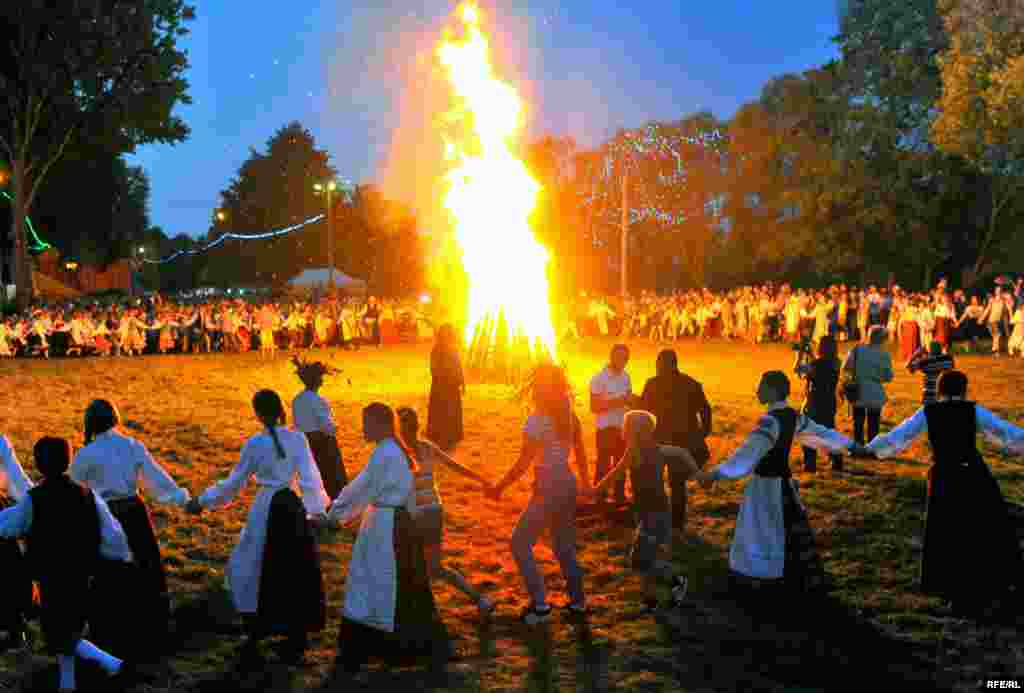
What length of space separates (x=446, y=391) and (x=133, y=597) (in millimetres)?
7298

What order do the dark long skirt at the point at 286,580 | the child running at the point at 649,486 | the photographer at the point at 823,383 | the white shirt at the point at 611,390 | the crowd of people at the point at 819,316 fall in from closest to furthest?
the dark long skirt at the point at 286,580
the child running at the point at 649,486
the white shirt at the point at 611,390
the photographer at the point at 823,383
the crowd of people at the point at 819,316

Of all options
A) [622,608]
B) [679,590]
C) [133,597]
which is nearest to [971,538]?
[679,590]

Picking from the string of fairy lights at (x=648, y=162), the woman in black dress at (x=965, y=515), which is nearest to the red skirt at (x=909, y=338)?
the string of fairy lights at (x=648, y=162)

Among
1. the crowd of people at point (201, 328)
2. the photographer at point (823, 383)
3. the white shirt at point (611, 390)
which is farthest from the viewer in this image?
the crowd of people at point (201, 328)

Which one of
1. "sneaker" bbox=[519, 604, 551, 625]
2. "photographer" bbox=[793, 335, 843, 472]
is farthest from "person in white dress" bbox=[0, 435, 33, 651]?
"photographer" bbox=[793, 335, 843, 472]

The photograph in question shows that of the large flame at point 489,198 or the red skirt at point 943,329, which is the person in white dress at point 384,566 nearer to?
the large flame at point 489,198

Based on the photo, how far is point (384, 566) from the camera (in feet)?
Result: 18.6

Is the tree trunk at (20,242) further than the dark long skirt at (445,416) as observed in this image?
Yes

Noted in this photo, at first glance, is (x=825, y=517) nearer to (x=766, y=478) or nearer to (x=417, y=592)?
(x=766, y=478)

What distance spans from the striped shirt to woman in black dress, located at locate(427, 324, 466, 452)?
607 centimetres

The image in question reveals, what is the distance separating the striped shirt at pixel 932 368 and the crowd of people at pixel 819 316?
15.3 meters

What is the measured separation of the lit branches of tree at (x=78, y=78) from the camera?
27.9 m

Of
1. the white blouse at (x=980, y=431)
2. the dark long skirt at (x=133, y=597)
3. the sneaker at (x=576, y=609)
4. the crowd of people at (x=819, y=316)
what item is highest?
the crowd of people at (x=819, y=316)

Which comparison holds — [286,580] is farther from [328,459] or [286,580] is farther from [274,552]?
[328,459]
